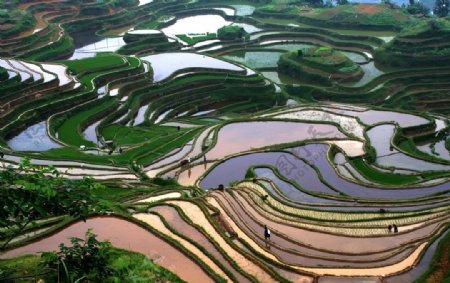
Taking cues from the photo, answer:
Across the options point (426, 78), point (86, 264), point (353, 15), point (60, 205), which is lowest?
A: point (426, 78)

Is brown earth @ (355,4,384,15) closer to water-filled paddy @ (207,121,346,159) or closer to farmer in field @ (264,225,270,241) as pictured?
water-filled paddy @ (207,121,346,159)

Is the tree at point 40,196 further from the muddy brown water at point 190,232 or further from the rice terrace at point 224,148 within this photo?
the muddy brown water at point 190,232

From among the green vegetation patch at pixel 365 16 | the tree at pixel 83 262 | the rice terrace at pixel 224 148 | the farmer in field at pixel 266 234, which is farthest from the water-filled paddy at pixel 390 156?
the green vegetation patch at pixel 365 16

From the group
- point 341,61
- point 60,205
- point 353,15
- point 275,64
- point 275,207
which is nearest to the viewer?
point 60,205

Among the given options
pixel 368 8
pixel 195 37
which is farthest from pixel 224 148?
pixel 368 8

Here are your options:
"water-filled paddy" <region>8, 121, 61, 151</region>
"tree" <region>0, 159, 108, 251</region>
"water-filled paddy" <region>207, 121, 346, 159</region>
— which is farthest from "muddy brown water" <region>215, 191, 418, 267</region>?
"water-filled paddy" <region>8, 121, 61, 151</region>

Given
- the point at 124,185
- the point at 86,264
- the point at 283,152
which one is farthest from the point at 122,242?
the point at 283,152

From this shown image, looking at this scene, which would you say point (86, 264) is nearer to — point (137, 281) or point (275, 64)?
point (137, 281)
